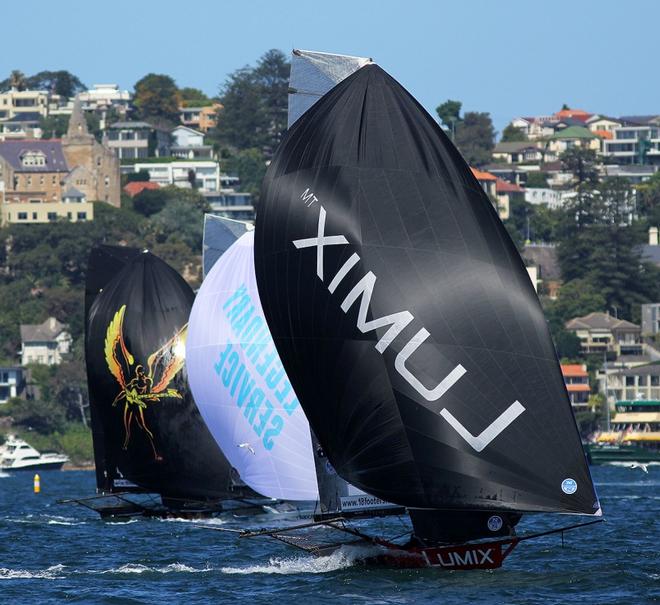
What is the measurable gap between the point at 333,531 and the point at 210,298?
5.01 metres

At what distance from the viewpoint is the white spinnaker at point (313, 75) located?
29.1 m

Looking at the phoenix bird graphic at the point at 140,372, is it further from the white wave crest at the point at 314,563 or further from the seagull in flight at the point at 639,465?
the seagull in flight at the point at 639,465

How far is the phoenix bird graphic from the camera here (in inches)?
1636

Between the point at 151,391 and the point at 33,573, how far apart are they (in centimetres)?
966

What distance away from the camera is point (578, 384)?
131750mm

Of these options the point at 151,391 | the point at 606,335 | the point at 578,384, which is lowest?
the point at 578,384

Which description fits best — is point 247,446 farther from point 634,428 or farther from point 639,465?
point 634,428

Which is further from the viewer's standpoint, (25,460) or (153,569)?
(25,460)

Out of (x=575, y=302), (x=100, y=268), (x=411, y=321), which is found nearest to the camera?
(x=411, y=321)

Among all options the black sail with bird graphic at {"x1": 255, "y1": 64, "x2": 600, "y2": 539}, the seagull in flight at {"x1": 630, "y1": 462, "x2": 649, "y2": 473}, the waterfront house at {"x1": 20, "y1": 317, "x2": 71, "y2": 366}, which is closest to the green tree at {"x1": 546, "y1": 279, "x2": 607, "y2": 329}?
the waterfront house at {"x1": 20, "y1": 317, "x2": 71, "y2": 366}

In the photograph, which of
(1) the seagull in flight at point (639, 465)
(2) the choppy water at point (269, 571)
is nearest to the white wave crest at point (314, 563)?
(2) the choppy water at point (269, 571)

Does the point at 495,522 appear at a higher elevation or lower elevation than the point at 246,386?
lower

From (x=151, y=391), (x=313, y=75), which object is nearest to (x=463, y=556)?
(x=313, y=75)

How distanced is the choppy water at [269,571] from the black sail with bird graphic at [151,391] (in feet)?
4.06
